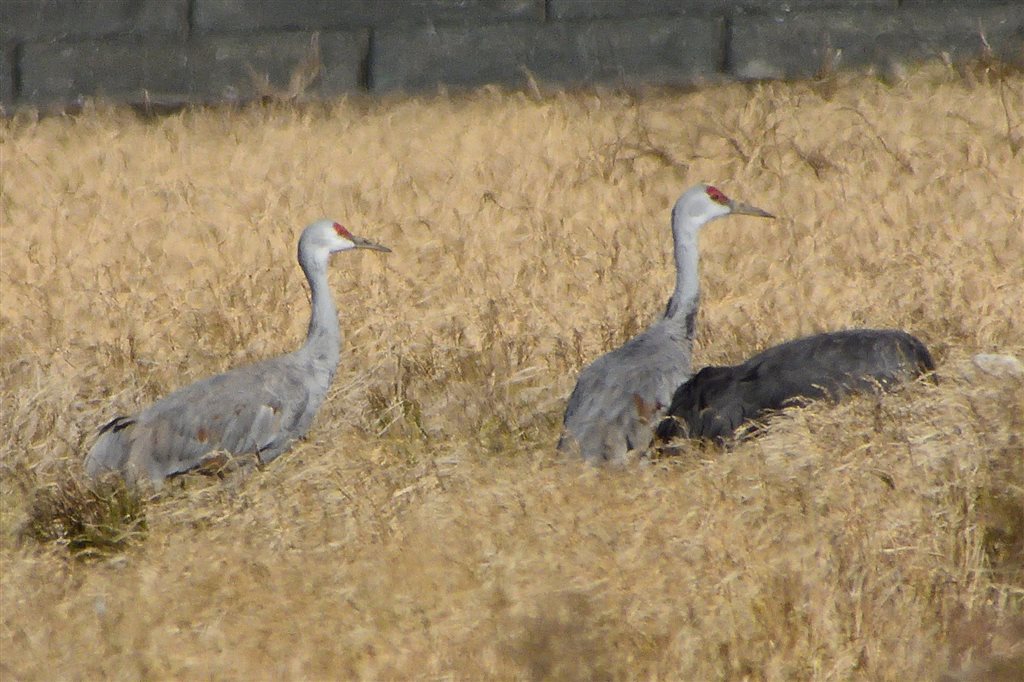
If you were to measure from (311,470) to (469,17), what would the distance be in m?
4.95

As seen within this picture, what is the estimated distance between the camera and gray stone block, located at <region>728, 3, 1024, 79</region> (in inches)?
430

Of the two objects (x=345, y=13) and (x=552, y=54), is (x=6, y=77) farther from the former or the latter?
(x=552, y=54)

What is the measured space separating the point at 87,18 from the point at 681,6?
3737 millimetres

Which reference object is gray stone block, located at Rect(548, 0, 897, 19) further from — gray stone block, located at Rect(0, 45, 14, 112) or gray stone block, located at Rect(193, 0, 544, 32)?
gray stone block, located at Rect(0, 45, 14, 112)

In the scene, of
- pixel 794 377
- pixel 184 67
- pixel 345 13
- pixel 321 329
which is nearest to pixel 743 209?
pixel 794 377

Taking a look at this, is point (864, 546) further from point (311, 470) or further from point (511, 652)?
point (311, 470)

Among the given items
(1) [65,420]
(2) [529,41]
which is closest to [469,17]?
(2) [529,41]

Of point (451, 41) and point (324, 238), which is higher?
point (451, 41)

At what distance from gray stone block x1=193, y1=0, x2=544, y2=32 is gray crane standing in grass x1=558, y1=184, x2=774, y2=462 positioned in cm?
353

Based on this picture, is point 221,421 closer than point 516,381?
Yes

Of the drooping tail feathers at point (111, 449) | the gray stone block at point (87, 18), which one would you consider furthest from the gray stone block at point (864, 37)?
the drooping tail feathers at point (111, 449)

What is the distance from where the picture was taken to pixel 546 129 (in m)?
10.8

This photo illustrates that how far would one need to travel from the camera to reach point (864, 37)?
11.1 metres

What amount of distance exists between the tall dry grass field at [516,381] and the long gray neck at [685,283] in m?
0.33
